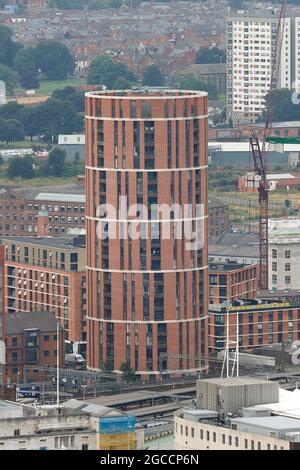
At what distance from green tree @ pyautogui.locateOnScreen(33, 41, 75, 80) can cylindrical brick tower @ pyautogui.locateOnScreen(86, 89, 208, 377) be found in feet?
288

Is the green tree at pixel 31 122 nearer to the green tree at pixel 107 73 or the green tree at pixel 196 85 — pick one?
the green tree at pixel 196 85

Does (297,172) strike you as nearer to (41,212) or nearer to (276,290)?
(41,212)

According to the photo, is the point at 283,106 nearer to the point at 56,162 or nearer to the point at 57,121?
the point at 57,121

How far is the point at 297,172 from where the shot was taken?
430 ft

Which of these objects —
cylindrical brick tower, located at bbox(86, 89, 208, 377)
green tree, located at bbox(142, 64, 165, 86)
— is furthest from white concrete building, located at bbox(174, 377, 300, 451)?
green tree, located at bbox(142, 64, 165, 86)

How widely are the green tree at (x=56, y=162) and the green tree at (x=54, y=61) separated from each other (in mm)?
38433

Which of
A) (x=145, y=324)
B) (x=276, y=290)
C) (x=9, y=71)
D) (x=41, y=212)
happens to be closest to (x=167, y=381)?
(x=145, y=324)

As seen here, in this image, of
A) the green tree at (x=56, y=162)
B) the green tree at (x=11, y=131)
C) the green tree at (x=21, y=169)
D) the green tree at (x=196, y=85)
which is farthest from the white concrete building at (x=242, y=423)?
the green tree at (x=196, y=85)

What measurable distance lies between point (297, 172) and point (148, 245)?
160ft

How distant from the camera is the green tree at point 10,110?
14862 centimetres

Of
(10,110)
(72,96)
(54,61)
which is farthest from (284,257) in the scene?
(54,61)

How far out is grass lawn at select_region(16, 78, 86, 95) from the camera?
166163 mm

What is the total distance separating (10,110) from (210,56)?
28447mm
